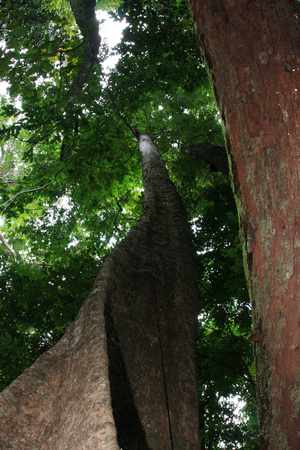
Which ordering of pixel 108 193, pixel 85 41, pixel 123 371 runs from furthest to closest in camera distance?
pixel 108 193 → pixel 85 41 → pixel 123 371

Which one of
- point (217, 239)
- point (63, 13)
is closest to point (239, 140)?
point (217, 239)

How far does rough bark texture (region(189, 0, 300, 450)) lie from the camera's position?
1.09 m

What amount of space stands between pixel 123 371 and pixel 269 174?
1.27 m

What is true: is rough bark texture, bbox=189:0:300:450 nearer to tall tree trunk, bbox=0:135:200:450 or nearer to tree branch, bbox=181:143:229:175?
tall tree trunk, bbox=0:135:200:450

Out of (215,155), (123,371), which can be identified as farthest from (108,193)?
(123,371)

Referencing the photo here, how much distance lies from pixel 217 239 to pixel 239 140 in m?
3.40

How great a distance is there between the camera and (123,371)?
157 cm

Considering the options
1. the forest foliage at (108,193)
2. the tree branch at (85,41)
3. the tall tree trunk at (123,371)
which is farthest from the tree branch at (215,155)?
the tall tree trunk at (123,371)

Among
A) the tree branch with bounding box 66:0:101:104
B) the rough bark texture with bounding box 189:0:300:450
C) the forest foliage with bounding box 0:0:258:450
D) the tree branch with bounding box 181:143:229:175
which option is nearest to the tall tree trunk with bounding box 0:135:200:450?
the rough bark texture with bounding box 189:0:300:450

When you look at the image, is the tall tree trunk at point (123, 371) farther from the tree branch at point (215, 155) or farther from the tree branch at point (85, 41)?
the tree branch at point (85, 41)

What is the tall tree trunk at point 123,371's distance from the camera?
3.70 feet

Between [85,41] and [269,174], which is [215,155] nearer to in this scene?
[85,41]

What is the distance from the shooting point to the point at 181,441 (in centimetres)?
157

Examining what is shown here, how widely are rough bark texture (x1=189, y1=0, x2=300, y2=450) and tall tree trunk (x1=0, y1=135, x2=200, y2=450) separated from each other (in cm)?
63
